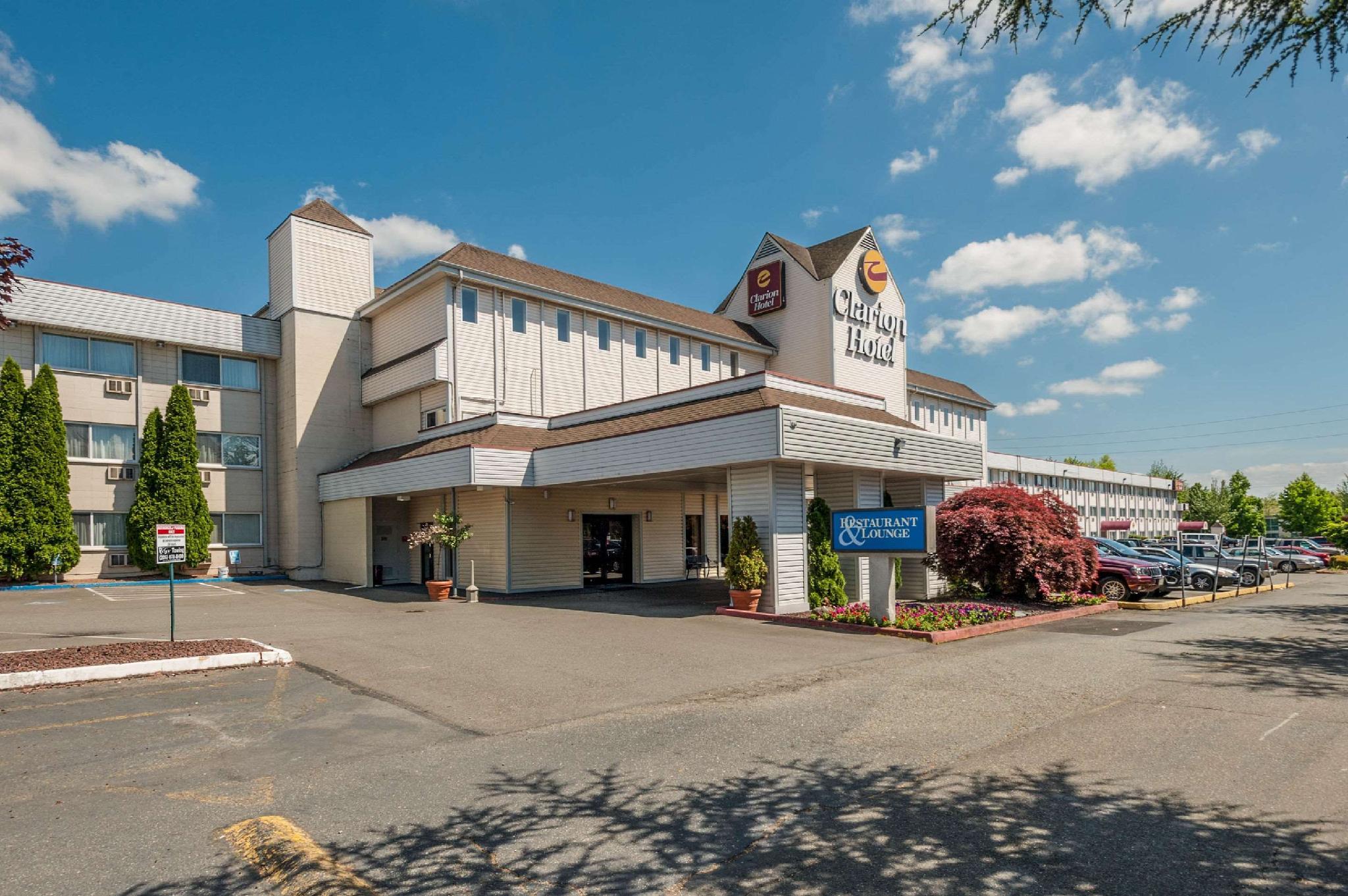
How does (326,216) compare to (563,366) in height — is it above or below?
above

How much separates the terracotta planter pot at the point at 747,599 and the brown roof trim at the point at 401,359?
12.8 metres

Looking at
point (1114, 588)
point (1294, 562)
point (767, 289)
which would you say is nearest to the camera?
point (1114, 588)

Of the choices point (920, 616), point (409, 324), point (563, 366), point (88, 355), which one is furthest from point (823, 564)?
point (88, 355)

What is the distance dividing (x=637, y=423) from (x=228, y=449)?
16.4m

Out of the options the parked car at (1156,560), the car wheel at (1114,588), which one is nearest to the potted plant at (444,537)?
the car wheel at (1114,588)

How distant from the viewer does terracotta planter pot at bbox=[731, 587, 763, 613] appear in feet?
54.3

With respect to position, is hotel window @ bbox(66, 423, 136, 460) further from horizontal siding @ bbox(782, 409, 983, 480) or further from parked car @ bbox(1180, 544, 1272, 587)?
parked car @ bbox(1180, 544, 1272, 587)

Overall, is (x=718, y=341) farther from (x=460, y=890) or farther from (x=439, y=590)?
(x=460, y=890)

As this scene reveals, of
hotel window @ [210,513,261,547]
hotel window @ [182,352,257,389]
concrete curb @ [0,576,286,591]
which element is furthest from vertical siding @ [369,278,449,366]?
concrete curb @ [0,576,286,591]

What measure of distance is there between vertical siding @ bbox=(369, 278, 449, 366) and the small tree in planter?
42.6ft

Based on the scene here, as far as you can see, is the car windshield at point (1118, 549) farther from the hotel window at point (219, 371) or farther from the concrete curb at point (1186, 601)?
the hotel window at point (219, 371)

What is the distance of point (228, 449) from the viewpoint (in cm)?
2747

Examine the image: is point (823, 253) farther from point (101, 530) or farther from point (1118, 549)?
point (101, 530)

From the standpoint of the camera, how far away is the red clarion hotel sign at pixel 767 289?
34.2 meters
